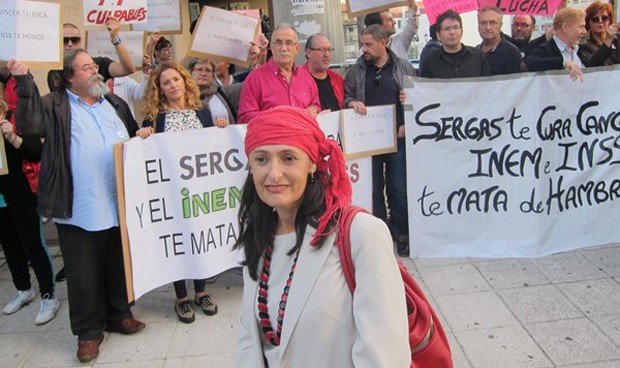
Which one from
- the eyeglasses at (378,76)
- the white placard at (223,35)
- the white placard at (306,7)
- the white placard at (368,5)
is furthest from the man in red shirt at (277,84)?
the white placard at (306,7)

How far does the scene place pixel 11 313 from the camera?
4.09 m

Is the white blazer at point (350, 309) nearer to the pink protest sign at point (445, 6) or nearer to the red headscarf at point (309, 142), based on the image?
the red headscarf at point (309, 142)

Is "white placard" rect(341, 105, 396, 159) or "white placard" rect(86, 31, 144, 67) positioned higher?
"white placard" rect(86, 31, 144, 67)

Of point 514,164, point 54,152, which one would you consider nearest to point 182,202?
point 54,152

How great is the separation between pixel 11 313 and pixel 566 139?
14.3 ft

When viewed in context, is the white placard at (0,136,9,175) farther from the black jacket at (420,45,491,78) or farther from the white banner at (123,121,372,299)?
the black jacket at (420,45,491,78)

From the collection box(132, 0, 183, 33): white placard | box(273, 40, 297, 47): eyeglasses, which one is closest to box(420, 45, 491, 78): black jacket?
box(273, 40, 297, 47): eyeglasses

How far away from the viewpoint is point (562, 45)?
4.69 m

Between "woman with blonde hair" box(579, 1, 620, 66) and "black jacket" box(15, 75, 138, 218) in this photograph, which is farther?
"woman with blonde hair" box(579, 1, 620, 66)

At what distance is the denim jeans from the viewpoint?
4797 mm

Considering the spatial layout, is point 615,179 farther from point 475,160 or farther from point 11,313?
point 11,313

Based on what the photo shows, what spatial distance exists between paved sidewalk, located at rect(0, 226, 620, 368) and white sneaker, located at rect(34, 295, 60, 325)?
44 millimetres

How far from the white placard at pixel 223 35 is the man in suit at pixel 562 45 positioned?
239 cm

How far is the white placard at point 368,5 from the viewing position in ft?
16.1
